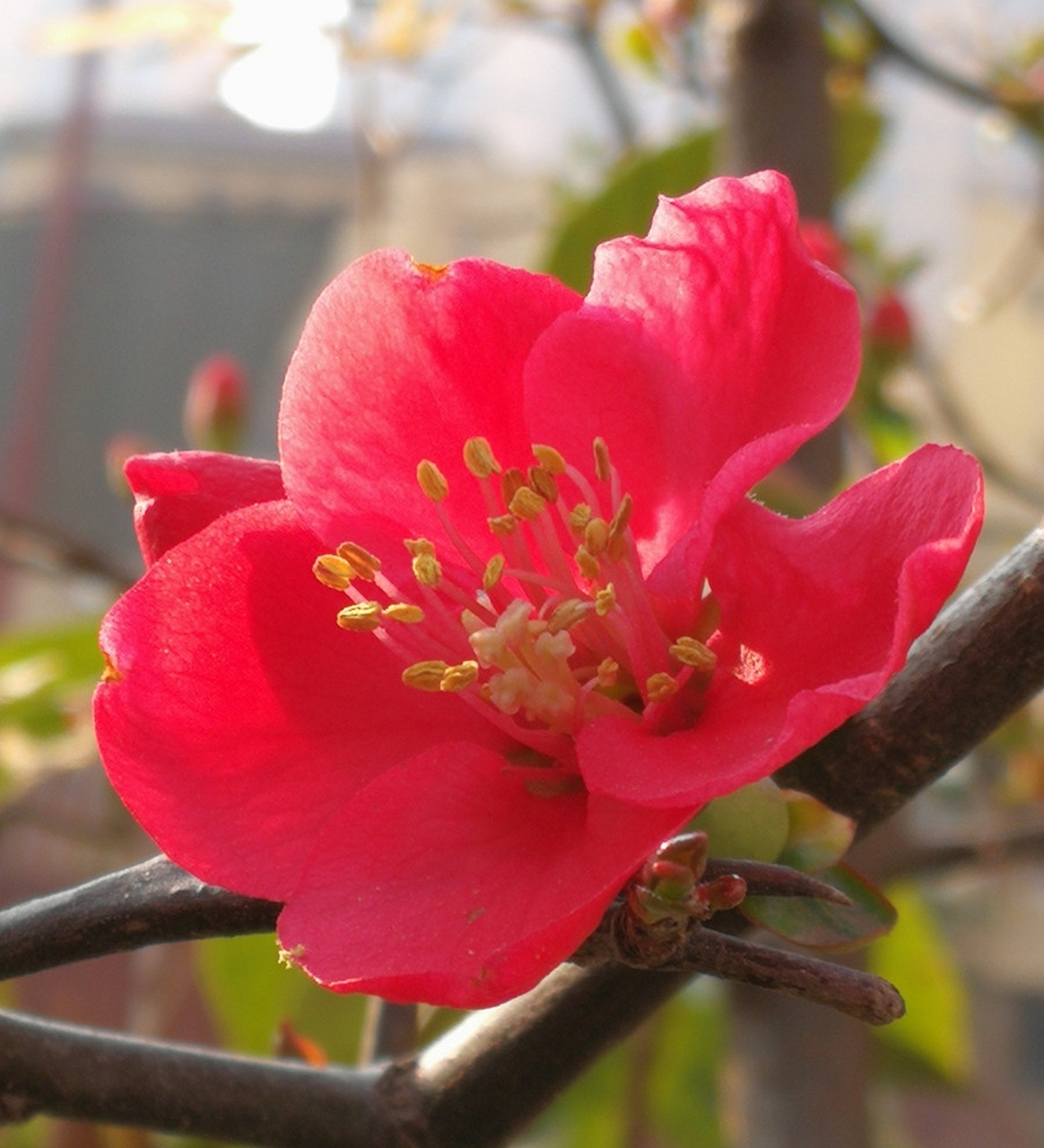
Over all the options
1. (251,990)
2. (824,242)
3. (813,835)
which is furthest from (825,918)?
(251,990)

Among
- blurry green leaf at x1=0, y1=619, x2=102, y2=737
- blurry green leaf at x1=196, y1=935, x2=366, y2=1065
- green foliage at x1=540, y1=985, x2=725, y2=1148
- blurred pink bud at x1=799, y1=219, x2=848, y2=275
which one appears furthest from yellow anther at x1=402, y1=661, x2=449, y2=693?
green foliage at x1=540, y1=985, x2=725, y2=1148

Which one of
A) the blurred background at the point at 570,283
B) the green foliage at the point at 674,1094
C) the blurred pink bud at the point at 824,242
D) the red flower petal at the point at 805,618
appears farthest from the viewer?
the green foliage at the point at 674,1094

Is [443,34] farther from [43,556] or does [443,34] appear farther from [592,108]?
[592,108]

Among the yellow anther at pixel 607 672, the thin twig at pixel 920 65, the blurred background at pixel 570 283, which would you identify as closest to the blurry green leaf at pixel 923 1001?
the blurred background at pixel 570 283

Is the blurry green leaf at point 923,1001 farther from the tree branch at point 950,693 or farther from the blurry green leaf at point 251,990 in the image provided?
the tree branch at point 950,693

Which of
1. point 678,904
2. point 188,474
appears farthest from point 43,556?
point 678,904

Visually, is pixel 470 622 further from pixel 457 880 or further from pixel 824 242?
pixel 824 242
